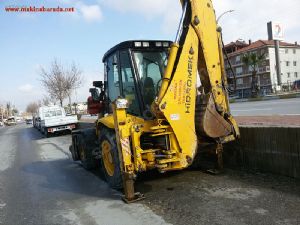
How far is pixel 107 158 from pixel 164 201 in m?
1.90

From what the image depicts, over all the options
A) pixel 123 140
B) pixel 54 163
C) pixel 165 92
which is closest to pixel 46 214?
pixel 123 140

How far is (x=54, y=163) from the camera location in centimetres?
1080

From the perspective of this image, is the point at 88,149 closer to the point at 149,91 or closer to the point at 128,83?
the point at 128,83

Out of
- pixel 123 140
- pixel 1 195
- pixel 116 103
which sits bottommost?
pixel 1 195

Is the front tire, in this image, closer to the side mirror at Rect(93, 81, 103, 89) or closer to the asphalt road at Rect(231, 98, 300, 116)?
the side mirror at Rect(93, 81, 103, 89)

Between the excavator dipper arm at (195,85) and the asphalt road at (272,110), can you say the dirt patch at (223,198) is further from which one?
the asphalt road at (272,110)

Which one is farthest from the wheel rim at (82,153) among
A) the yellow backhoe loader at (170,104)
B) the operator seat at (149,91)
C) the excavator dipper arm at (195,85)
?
the excavator dipper arm at (195,85)

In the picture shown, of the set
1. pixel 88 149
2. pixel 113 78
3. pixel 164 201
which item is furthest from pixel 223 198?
pixel 88 149

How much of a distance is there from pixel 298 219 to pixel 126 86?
392 cm

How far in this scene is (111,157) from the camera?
667cm

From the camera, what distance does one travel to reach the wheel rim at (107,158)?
22.5 feet

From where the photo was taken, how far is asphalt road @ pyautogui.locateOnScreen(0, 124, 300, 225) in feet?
15.5

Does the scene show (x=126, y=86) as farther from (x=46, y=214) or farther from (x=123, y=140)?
(x=46, y=214)

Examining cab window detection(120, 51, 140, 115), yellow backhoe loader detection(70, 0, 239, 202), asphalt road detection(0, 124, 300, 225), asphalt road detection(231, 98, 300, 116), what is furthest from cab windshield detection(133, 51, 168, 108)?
asphalt road detection(231, 98, 300, 116)
